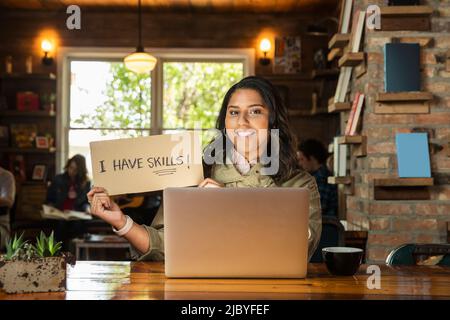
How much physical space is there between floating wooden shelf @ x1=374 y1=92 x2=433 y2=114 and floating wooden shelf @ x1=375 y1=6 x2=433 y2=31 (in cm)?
33

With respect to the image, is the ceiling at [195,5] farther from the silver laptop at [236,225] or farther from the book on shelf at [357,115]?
the silver laptop at [236,225]

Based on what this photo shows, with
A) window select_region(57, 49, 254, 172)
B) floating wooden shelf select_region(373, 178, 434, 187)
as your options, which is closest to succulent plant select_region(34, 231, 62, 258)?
floating wooden shelf select_region(373, 178, 434, 187)

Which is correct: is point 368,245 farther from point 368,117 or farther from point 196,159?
point 196,159

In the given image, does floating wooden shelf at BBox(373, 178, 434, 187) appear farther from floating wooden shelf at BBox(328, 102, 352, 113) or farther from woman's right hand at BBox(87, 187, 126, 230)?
woman's right hand at BBox(87, 187, 126, 230)

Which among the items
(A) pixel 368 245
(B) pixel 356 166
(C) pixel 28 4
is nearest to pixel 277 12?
(C) pixel 28 4

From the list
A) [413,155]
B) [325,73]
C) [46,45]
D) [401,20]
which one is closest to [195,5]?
[325,73]

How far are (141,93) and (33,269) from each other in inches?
226

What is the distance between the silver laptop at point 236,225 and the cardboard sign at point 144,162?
19 centimetres

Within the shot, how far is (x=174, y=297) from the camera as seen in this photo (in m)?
1.22

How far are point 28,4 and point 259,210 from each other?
6.08 metres

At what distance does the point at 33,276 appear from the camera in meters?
1.30

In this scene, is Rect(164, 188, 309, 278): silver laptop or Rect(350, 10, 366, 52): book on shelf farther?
Rect(350, 10, 366, 52): book on shelf

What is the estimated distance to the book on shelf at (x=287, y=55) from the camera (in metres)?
6.83

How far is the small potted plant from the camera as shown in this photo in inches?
51.0
